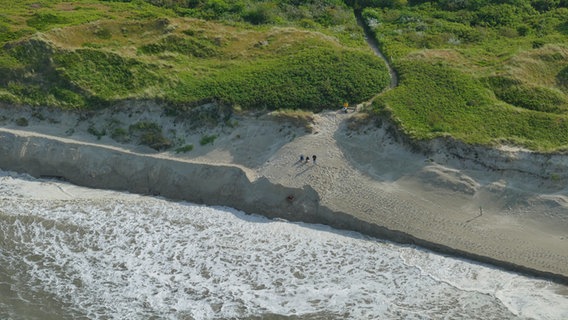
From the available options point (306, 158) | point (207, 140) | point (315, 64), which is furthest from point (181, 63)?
point (306, 158)

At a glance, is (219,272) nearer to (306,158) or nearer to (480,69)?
(306,158)

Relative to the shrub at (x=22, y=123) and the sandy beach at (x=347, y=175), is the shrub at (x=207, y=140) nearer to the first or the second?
the sandy beach at (x=347, y=175)

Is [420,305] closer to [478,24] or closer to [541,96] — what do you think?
[541,96]

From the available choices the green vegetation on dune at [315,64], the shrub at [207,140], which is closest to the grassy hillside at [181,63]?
the green vegetation on dune at [315,64]

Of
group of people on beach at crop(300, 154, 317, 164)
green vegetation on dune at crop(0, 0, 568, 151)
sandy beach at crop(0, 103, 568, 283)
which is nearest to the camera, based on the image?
sandy beach at crop(0, 103, 568, 283)

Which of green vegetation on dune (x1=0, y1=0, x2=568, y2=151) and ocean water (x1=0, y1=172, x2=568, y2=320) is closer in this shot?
ocean water (x1=0, y1=172, x2=568, y2=320)

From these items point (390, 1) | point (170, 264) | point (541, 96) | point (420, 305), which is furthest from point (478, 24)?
point (170, 264)

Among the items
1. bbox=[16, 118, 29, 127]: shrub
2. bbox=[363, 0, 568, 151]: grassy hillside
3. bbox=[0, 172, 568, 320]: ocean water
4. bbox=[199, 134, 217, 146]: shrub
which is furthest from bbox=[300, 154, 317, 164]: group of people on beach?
Result: bbox=[16, 118, 29, 127]: shrub

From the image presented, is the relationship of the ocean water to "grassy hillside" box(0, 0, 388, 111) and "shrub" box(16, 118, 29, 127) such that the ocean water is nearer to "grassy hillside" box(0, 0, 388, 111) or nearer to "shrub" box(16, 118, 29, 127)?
"shrub" box(16, 118, 29, 127)
